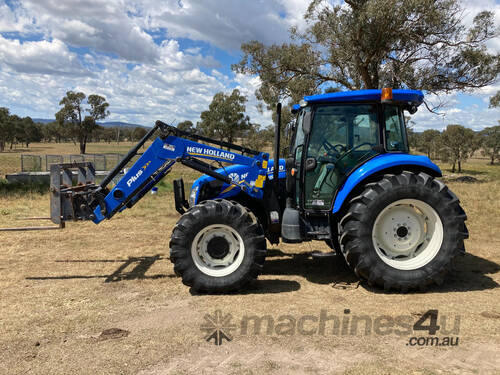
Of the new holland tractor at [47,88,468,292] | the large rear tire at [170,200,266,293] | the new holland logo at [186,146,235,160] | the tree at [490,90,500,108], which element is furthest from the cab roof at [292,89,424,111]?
the tree at [490,90,500,108]

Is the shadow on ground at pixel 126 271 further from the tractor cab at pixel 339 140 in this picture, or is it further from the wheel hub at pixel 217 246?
the tractor cab at pixel 339 140

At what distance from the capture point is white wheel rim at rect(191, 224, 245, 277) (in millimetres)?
5078

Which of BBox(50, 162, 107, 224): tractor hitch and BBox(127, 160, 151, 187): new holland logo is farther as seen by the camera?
BBox(50, 162, 107, 224): tractor hitch

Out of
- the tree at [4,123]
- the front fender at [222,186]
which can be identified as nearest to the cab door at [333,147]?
the front fender at [222,186]

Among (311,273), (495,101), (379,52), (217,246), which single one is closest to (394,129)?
(311,273)

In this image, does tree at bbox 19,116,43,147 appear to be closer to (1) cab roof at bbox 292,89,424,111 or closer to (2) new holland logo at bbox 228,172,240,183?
(2) new holland logo at bbox 228,172,240,183

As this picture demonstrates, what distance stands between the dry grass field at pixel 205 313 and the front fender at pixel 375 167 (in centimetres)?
127

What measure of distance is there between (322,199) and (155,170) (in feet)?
7.79

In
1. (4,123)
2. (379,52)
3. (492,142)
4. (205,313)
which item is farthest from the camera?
(4,123)

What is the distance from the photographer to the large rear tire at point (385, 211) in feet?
16.2

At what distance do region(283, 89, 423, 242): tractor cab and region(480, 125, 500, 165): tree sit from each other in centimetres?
5379

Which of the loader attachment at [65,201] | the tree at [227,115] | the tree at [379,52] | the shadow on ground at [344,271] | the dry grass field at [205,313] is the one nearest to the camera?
the dry grass field at [205,313]

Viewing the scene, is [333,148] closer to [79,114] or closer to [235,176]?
[235,176]

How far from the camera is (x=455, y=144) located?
113 feet
